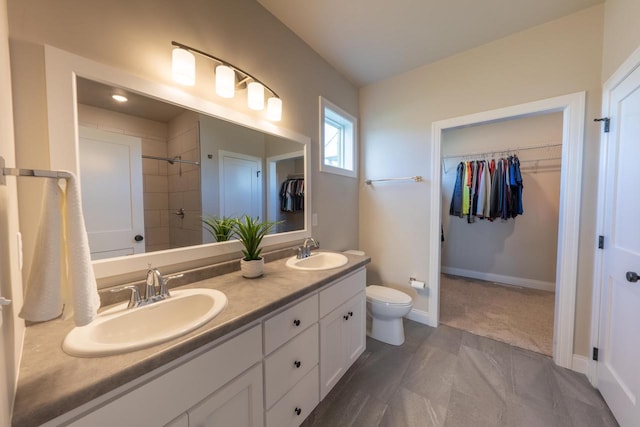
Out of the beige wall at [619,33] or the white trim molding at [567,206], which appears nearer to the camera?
the beige wall at [619,33]

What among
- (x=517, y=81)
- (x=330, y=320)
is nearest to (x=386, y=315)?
(x=330, y=320)

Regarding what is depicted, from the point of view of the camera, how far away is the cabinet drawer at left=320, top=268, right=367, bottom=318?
1359mm

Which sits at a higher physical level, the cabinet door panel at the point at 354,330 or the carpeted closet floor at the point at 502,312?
the cabinet door panel at the point at 354,330

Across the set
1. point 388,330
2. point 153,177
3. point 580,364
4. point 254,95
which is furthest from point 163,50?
point 580,364

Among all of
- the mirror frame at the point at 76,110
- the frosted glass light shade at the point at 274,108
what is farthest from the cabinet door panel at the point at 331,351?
the frosted glass light shade at the point at 274,108

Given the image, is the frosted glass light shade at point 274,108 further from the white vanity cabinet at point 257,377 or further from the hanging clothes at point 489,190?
the hanging clothes at point 489,190

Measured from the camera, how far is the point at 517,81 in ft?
6.07

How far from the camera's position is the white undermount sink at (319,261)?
1693 mm

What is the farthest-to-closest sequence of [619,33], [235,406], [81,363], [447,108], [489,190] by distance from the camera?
1. [489,190]
2. [447,108]
3. [619,33]
4. [235,406]
5. [81,363]

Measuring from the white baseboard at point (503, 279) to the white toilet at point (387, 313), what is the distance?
7.53 feet

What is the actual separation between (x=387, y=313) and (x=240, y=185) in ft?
5.12

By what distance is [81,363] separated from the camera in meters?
0.62

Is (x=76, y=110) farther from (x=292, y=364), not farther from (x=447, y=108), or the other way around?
(x=447, y=108)

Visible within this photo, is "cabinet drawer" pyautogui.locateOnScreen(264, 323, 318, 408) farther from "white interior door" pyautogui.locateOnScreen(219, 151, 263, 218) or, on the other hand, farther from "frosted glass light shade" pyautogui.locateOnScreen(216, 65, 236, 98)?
"frosted glass light shade" pyautogui.locateOnScreen(216, 65, 236, 98)
